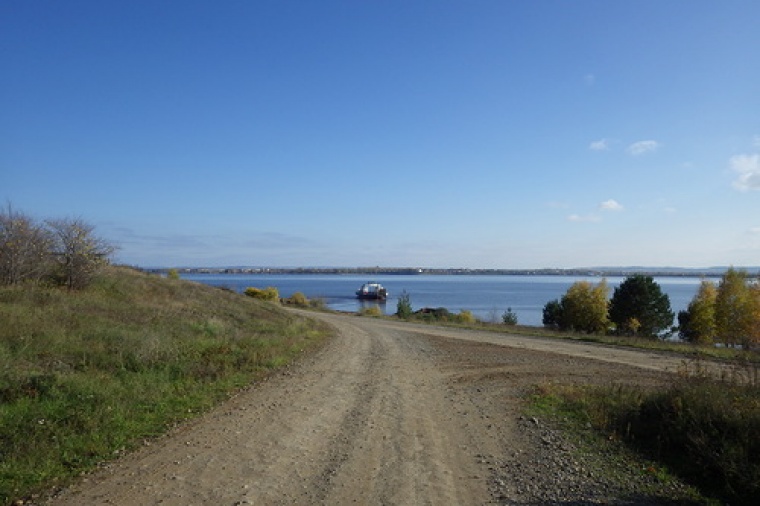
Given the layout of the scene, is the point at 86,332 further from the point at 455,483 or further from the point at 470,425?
the point at 455,483

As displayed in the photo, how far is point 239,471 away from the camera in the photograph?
6.26m

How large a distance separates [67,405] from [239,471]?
144 inches

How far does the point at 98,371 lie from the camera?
10.4m

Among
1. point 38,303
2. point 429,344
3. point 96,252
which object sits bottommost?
point 429,344

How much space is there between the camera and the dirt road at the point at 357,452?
5703mm

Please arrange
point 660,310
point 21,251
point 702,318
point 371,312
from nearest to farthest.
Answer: point 21,251 → point 371,312 → point 660,310 → point 702,318

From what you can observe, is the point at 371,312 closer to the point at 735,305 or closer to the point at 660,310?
the point at 660,310

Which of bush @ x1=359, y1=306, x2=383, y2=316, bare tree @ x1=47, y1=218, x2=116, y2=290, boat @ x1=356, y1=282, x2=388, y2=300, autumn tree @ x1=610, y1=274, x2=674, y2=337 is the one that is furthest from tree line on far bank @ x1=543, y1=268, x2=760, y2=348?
boat @ x1=356, y1=282, x2=388, y2=300

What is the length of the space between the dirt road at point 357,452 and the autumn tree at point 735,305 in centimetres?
5531

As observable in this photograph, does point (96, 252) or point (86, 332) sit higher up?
point (96, 252)

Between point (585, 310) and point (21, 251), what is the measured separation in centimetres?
5986

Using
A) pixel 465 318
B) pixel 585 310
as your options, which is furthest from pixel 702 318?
pixel 465 318

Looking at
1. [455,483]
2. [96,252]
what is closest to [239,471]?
[455,483]

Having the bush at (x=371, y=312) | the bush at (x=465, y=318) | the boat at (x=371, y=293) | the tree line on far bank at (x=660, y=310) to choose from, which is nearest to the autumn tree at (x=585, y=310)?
the tree line on far bank at (x=660, y=310)
